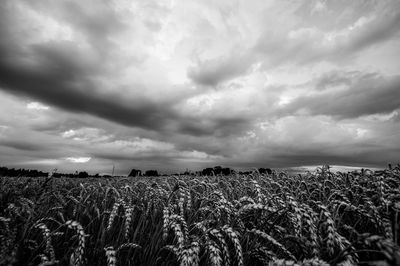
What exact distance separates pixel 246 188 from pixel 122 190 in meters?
3.39

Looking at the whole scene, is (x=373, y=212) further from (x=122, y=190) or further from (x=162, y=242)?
(x=122, y=190)

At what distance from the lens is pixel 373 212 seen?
10.9ft

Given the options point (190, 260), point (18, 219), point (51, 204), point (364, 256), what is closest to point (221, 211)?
point (190, 260)

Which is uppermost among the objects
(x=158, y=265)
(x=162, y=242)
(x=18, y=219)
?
(x=18, y=219)

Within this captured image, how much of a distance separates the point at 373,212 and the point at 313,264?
197cm

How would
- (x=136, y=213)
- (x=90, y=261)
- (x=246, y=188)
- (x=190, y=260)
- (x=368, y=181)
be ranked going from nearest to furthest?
(x=190, y=260)
(x=90, y=261)
(x=136, y=213)
(x=368, y=181)
(x=246, y=188)

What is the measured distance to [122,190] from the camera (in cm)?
600

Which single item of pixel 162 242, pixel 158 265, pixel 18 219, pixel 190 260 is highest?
pixel 18 219

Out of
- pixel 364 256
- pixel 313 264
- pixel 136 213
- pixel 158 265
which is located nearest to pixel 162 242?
pixel 158 265

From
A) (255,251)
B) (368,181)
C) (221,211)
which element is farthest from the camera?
(368,181)

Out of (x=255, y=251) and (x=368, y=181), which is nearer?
(x=255, y=251)

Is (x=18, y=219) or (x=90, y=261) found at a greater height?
(x=18, y=219)

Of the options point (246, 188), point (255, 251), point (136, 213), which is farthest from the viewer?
point (246, 188)

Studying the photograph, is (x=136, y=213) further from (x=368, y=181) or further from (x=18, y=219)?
(x=368, y=181)
